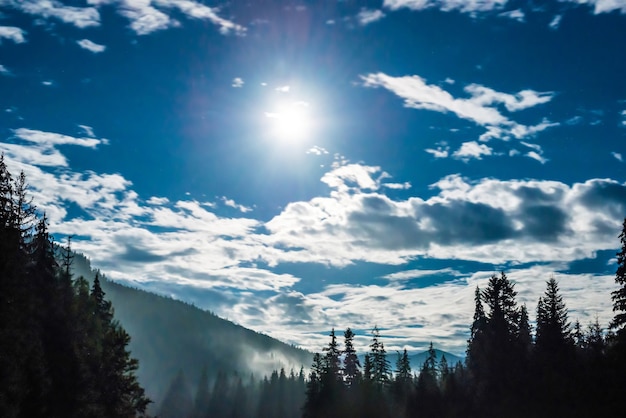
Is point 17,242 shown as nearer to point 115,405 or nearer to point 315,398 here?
point 115,405

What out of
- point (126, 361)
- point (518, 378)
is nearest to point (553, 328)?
point (518, 378)

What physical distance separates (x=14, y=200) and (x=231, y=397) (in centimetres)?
13476

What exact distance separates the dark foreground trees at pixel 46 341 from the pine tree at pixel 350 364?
139 feet

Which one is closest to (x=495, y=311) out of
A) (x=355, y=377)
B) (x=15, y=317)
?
(x=355, y=377)

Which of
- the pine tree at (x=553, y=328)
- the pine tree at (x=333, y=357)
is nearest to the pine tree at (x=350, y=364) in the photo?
the pine tree at (x=333, y=357)

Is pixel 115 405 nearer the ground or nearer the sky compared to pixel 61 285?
nearer the ground

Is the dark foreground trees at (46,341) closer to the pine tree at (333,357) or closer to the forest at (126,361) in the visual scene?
the forest at (126,361)

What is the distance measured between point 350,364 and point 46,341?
55.8 meters

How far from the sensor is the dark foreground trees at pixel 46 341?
31469mm

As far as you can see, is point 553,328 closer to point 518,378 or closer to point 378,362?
point 518,378

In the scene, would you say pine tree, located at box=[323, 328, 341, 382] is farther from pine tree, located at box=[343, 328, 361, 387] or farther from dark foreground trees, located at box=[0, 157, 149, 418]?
dark foreground trees, located at box=[0, 157, 149, 418]

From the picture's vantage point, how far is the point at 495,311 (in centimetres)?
6025

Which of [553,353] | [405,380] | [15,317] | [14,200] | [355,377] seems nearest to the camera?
[15,317]

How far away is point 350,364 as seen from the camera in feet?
296
